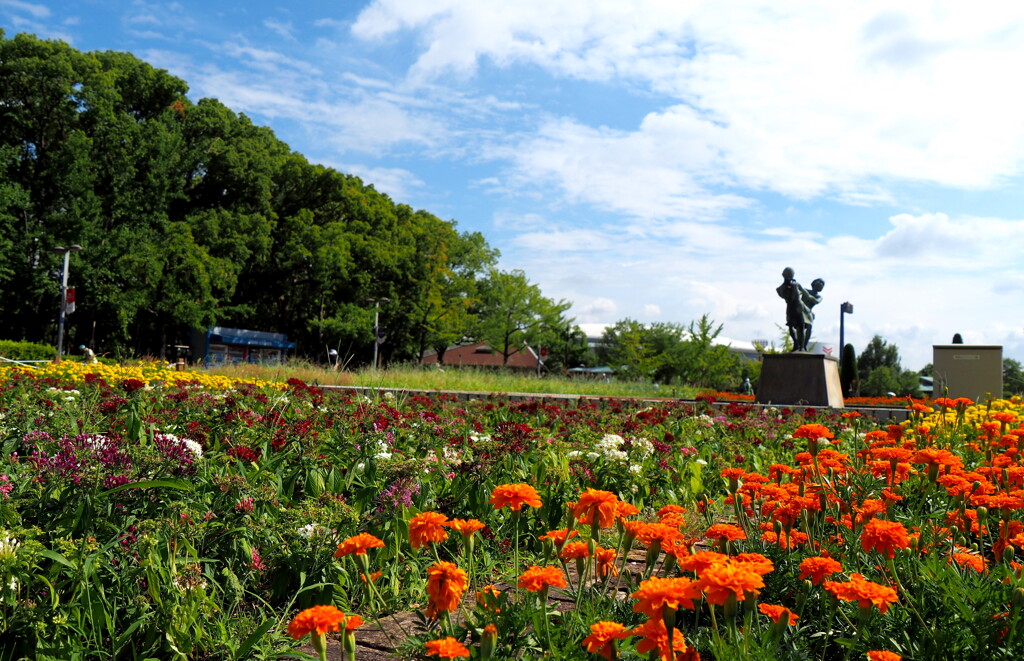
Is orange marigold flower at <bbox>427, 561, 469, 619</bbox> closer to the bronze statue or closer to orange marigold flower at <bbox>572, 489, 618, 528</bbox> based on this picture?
orange marigold flower at <bbox>572, 489, 618, 528</bbox>

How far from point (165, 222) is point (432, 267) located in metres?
12.6

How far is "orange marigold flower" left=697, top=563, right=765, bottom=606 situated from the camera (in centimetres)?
132

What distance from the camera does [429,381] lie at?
15.7 m

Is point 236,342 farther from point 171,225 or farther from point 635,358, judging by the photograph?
point 635,358

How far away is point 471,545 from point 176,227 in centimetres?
2857

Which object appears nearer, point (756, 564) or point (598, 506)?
point (756, 564)

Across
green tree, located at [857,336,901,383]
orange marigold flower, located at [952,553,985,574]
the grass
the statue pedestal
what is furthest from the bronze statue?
green tree, located at [857,336,901,383]

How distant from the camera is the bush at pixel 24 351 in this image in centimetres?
1938

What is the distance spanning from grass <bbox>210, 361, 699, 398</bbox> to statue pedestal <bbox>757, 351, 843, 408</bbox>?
7.36 ft

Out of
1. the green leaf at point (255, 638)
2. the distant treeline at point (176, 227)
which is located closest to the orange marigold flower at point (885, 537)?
the green leaf at point (255, 638)

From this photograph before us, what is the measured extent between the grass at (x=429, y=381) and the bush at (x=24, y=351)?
26.1ft

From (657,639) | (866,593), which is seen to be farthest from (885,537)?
(657,639)

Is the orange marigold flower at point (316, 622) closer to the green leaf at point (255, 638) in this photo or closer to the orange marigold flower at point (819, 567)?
the green leaf at point (255, 638)

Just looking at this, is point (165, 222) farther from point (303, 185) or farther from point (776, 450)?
point (776, 450)
